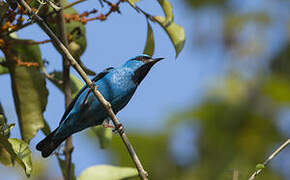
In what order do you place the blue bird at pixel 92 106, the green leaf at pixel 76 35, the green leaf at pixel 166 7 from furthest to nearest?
the blue bird at pixel 92 106
the green leaf at pixel 76 35
the green leaf at pixel 166 7

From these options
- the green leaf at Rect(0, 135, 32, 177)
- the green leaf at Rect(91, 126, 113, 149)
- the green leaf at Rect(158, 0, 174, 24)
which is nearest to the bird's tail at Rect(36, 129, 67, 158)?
the green leaf at Rect(91, 126, 113, 149)

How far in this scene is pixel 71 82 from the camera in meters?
4.53

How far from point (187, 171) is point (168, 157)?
19.5 inches

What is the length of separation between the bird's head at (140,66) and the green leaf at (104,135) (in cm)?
74

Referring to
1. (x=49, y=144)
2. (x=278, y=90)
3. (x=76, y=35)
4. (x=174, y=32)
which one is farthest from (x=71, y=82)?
(x=278, y=90)

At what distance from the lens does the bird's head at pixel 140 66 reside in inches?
204

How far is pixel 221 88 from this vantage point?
12.3 meters

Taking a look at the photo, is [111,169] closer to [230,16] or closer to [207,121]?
[207,121]

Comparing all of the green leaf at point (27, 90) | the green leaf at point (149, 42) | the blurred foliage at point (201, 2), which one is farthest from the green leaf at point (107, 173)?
the blurred foliage at point (201, 2)

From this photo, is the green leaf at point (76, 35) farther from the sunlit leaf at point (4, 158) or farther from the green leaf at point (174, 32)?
the sunlit leaf at point (4, 158)

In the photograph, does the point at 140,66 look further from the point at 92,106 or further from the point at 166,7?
the point at 166,7

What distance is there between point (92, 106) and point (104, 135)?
19.0 inches

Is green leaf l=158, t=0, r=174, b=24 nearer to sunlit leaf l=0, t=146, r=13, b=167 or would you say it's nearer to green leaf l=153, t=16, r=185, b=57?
green leaf l=153, t=16, r=185, b=57

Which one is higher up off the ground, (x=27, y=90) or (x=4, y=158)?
(x=27, y=90)
